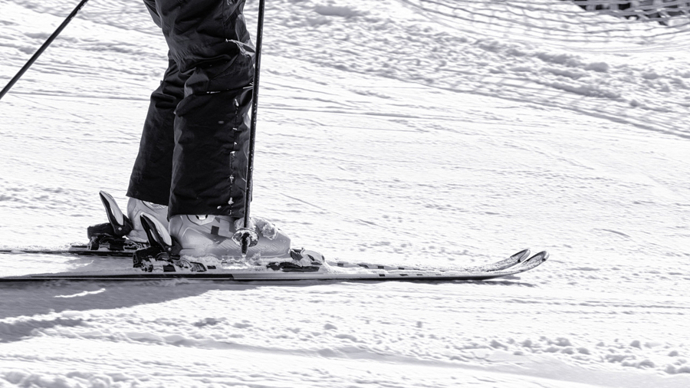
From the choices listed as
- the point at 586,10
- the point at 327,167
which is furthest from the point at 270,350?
the point at 586,10

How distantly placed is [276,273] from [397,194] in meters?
1.24

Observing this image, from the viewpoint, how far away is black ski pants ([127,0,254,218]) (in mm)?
2154

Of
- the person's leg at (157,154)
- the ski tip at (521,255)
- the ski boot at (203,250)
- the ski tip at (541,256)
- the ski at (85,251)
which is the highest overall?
the person's leg at (157,154)

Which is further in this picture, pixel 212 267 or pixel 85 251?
pixel 85 251

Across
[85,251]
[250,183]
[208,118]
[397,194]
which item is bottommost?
[397,194]

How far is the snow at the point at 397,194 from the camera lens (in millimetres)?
1760

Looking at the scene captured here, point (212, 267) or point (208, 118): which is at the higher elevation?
point (208, 118)

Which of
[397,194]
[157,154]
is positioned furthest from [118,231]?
[397,194]

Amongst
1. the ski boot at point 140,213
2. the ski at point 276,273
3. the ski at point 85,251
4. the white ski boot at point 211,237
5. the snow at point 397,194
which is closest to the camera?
the snow at point 397,194

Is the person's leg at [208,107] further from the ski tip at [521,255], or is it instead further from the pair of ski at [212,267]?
the ski tip at [521,255]

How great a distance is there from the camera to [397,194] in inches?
135

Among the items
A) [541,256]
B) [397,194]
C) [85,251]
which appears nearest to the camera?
[85,251]

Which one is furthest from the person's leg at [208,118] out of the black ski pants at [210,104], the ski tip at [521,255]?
→ the ski tip at [521,255]

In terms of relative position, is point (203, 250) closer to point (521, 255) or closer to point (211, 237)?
point (211, 237)
